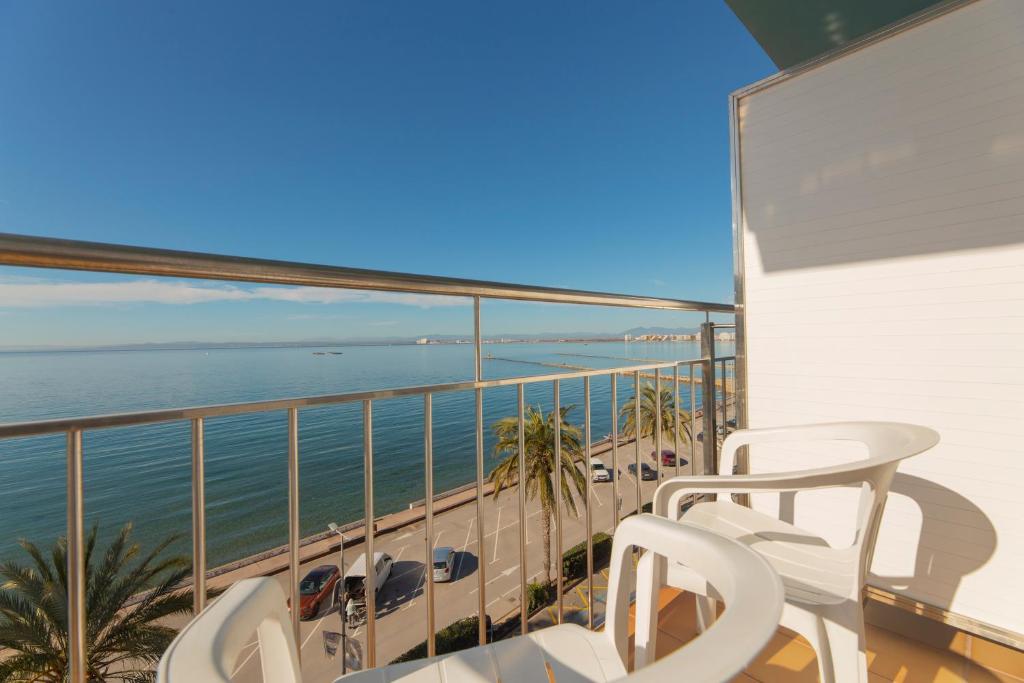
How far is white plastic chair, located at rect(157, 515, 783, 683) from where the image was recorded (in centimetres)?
31

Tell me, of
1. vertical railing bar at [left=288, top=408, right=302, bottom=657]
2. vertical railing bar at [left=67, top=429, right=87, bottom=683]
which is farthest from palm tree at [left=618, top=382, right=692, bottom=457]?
vertical railing bar at [left=67, top=429, right=87, bottom=683]

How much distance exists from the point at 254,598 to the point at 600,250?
26243 millimetres

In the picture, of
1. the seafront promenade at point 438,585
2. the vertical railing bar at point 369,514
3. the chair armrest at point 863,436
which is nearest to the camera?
the chair armrest at point 863,436

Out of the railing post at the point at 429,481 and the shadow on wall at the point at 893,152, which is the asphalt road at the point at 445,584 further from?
the shadow on wall at the point at 893,152

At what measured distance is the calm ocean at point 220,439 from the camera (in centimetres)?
146

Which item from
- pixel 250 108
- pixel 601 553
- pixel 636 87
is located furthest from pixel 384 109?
→ pixel 601 553

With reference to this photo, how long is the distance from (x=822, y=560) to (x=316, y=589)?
15.1 m

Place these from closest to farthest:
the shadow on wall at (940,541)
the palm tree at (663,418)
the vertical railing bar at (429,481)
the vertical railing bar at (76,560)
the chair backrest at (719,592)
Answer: the chair backrest at (719,592) < the vertical railing bar at (76,560) < the vertical railing bar at (429,481) < the shadow on wall at (940,541) < the palm tree at (663,418)

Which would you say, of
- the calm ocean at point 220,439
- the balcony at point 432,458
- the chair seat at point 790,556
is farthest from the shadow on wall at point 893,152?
the chair seat at point 790,556

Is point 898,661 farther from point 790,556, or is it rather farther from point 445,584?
point 445,584

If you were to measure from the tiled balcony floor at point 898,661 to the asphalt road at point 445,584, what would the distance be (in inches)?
320

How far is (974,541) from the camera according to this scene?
164 centimetres

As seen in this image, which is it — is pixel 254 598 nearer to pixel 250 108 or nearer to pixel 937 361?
pixel 937 361

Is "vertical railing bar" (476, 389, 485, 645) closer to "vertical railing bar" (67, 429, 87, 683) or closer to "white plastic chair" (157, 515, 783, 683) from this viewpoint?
"white plastic chair" (157, 515, 783, 683)
